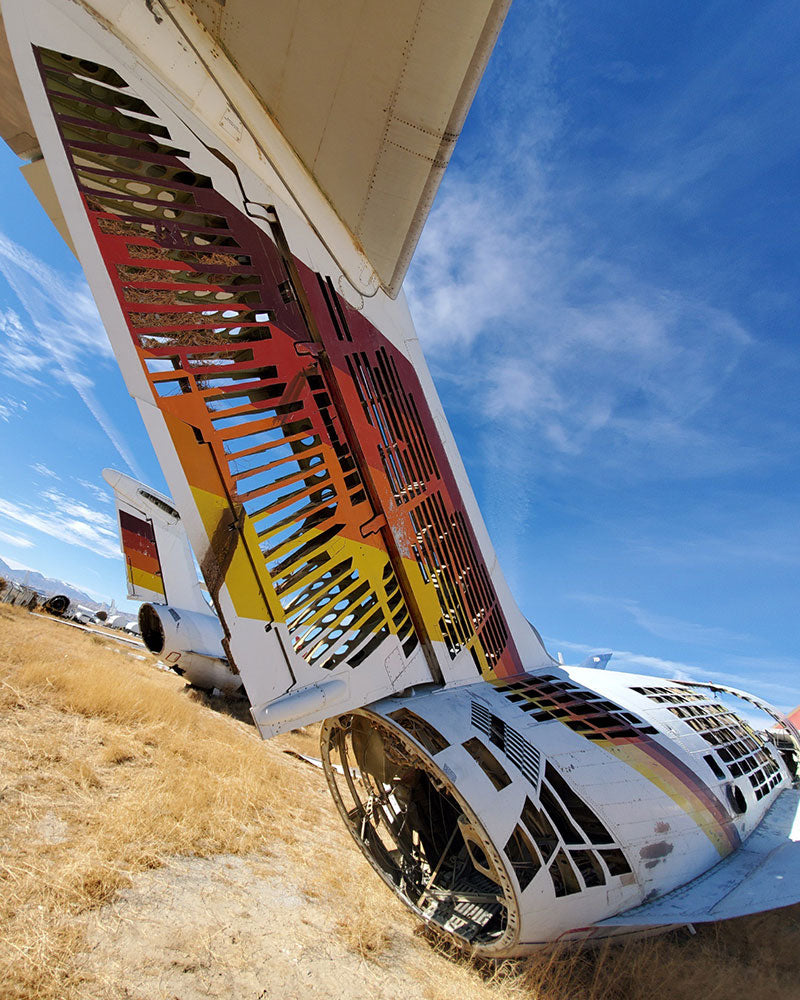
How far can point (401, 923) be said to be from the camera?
397 centimetres

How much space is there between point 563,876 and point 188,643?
9.74 meters

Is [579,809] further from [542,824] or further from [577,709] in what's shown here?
[577,709]

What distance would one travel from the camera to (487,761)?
3.56m

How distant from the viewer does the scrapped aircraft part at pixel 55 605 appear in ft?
75.9

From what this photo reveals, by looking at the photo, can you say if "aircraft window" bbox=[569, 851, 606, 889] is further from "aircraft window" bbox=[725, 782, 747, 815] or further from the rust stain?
"aircraft window" bbox=[725, 782, 747, 815]

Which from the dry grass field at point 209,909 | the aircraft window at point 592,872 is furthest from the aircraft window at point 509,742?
the dry grass field at point 209,909

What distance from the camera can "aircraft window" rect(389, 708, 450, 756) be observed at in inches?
132

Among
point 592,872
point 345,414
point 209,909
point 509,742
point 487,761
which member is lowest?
point 209,909

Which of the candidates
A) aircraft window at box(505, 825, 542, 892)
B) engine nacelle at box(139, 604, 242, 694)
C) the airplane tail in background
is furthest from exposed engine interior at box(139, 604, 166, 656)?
aircraft window at box(505, 825, 542, 892)

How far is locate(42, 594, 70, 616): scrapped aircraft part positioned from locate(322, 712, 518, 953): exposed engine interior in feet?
82.3

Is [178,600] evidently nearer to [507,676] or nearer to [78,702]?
[78,702]

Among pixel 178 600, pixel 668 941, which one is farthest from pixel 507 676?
pixel 178 600

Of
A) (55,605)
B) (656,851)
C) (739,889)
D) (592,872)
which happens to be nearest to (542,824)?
(592,872)

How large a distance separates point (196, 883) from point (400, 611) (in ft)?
8.60
